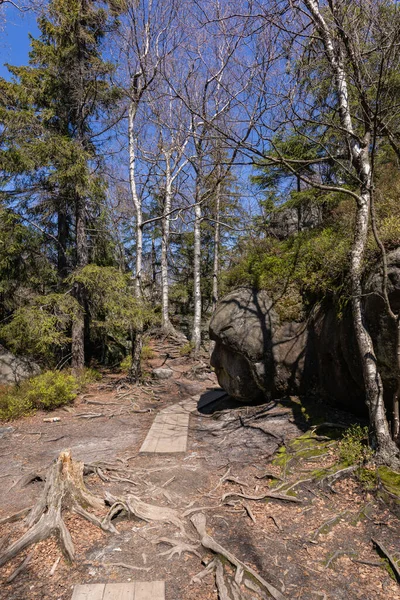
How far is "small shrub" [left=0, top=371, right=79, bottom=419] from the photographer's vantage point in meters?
8.92

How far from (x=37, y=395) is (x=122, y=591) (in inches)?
293

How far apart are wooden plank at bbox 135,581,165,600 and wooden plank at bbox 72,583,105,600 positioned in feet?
1.04

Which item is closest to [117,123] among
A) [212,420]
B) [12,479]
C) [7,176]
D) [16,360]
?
[7,176]

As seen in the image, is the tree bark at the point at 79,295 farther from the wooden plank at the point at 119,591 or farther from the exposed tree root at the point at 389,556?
the exposed tree root at the point at 389,556

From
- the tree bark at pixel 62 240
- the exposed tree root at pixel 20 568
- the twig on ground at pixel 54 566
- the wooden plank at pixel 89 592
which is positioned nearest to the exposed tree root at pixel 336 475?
the wooden plank at pixel 89 592

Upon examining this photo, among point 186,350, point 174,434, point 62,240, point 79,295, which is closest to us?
point 174,434

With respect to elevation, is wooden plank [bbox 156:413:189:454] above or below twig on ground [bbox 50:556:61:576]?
below

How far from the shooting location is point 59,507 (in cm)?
400

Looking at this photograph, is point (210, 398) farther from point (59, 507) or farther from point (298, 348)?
point (59, 507)

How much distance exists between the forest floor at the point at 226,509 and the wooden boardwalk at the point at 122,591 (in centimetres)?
9

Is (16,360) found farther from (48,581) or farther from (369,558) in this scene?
(369,558)

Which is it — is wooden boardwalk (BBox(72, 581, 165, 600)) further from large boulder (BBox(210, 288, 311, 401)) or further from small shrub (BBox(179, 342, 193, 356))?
small shrub (BBox(179, 342, 193, 356))

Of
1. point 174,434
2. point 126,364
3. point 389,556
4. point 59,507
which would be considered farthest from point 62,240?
point 389,556

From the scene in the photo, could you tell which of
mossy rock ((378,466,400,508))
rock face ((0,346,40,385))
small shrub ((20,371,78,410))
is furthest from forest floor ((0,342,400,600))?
rock face ((0,346,40,385))
